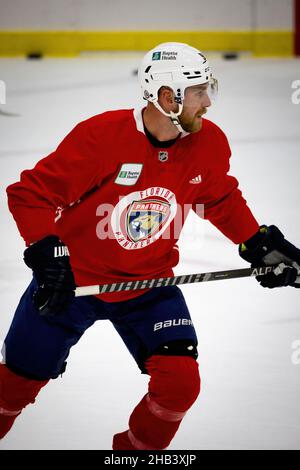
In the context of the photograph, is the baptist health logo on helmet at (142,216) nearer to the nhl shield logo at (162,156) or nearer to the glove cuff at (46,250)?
the nhl shield logo at (162,156)

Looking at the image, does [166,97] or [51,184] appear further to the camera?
[166,97]

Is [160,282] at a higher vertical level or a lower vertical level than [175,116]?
lower

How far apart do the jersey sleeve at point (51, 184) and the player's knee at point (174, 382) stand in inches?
19.6

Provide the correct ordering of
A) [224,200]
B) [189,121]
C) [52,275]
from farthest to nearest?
1. [224,200]
2. [189,121]
3. [52,275]

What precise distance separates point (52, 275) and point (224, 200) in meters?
0.68

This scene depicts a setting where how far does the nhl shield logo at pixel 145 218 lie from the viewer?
280 cm

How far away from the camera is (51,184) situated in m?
2.67

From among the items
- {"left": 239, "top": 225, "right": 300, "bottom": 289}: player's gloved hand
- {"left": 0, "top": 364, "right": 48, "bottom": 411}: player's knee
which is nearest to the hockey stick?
{"left": 239, "top": 225, "right": 300, "bottom": 289}: player's gloved hand

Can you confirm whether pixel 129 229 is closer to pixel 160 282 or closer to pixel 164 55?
pixel 160 282

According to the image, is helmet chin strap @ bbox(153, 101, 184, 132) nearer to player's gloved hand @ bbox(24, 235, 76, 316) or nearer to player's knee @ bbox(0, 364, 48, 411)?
player's gloved hand @ bbox(24, 235, 76, 316)

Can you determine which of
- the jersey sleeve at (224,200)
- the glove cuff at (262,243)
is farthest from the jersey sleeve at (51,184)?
the glove cuff at (262,243)

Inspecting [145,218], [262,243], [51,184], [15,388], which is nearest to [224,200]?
[262,243]

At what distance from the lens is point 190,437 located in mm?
3119

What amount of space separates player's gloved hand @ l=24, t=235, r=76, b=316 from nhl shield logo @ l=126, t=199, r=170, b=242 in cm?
26
